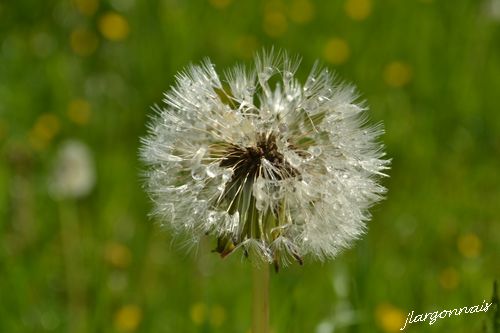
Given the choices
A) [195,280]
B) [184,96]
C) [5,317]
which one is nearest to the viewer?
[184,96]

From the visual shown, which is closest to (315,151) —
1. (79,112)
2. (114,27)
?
(79,112)

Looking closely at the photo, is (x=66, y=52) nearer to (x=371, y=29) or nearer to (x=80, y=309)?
(x=371, y=29)

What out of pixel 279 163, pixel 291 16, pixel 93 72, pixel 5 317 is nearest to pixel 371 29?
pixel 291 16

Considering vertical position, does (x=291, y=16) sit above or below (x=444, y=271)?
above

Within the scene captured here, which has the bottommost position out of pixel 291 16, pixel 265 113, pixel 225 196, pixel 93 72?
pixel 225 196

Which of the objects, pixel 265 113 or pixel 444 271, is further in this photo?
pixel 444 271

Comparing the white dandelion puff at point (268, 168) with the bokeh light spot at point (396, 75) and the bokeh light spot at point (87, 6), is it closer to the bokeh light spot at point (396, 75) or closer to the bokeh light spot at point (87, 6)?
the bokeh light spot at point (396, 75)

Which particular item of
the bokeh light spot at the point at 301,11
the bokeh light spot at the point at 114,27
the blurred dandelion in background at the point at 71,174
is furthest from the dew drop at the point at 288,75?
the bokeh light spot at the point at 301,11
